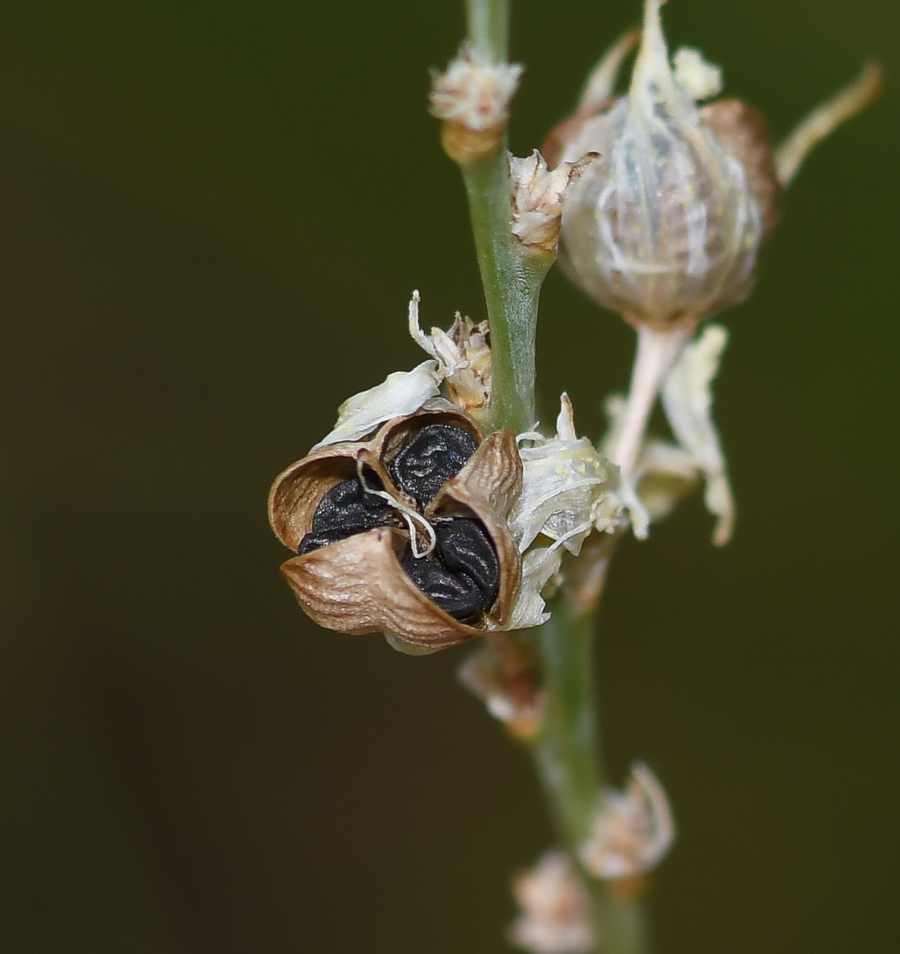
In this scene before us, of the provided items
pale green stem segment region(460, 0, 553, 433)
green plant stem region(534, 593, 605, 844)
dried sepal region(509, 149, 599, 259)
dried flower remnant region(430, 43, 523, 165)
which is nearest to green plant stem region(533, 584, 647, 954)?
green plant stem region(534, 593, 605, 844)

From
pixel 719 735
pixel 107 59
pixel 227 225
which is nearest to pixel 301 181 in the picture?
pixel 227 225

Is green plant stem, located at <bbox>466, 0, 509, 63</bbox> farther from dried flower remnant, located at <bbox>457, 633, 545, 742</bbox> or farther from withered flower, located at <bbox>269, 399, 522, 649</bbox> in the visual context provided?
dried flower remnant, located at <bbox>457, 633, 545, 742</bbox>

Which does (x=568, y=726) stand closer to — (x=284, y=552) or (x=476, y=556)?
(x=476, y=556)

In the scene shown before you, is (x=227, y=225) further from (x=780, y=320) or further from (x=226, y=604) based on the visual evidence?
(x=780, y=320)

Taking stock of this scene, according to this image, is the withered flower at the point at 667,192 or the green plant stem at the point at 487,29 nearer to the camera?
the green plant stem at the point at 487,29

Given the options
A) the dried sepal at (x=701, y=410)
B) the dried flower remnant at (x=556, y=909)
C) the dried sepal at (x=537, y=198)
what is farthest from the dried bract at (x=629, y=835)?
the dried sepal at (x=537, y=198)

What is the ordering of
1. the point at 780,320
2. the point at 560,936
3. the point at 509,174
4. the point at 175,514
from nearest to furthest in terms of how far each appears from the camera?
the point at 509,174, the point at 560,936, the point at 780,320, the point at 175,514

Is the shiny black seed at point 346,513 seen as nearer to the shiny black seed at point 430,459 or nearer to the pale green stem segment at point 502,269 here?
the shiny black seed at point 430,459
